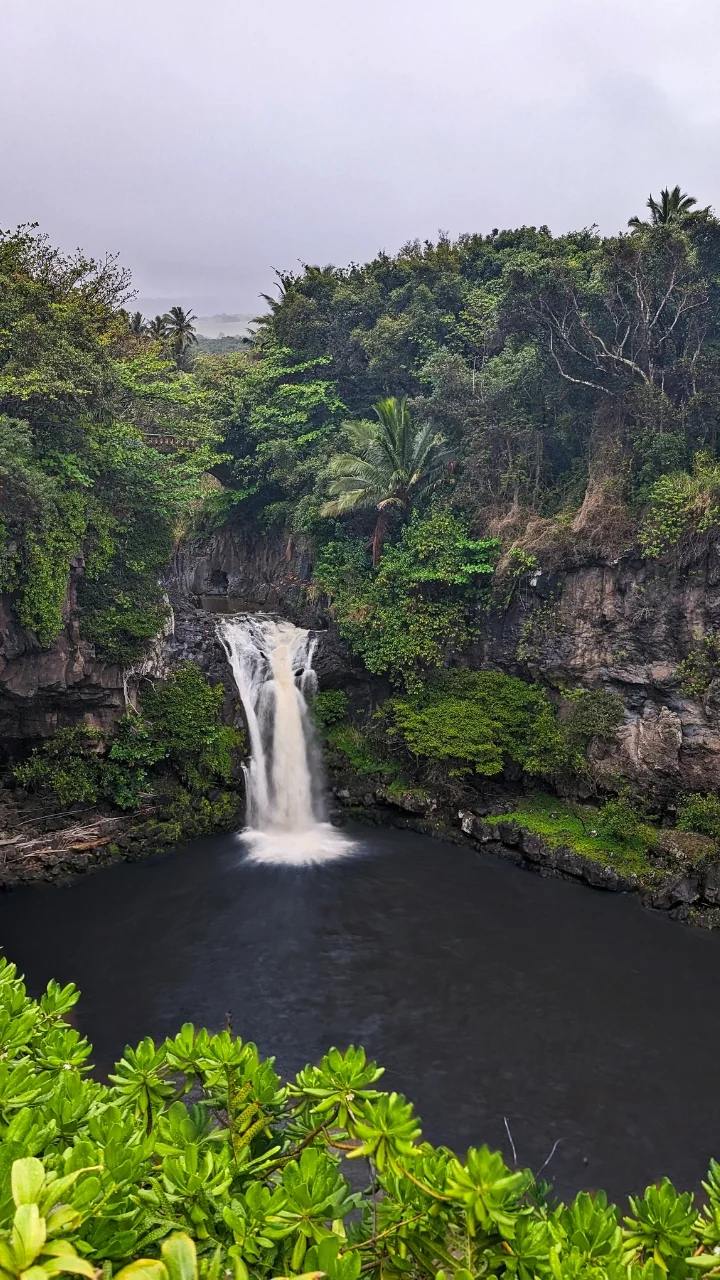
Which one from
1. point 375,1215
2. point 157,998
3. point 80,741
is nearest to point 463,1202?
point 375,1215

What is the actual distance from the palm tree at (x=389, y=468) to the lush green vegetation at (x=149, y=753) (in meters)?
6.34

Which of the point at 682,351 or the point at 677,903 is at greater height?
the point at 682,351

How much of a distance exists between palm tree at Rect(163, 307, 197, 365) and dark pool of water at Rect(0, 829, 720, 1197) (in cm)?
2921

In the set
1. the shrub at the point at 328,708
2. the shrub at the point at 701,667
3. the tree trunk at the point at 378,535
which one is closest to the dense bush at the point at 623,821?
the shrub at the point at 701,667

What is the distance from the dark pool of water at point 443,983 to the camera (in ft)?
29.0

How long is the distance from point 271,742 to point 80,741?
15.5 ft

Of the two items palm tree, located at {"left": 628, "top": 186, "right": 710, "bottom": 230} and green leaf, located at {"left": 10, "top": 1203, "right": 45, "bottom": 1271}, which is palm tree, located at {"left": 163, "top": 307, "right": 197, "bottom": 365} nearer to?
palm tree, located at {"left": 628, "top": 186, "right": 710, "bottom": 230}

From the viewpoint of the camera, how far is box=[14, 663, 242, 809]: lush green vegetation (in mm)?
16234

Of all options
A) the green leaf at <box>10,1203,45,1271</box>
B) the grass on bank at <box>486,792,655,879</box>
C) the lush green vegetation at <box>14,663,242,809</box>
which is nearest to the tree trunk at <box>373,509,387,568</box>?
the lush green vegetation at <box>14,663,242,809</box>

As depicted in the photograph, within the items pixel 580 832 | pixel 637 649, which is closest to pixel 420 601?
pixel 637 649

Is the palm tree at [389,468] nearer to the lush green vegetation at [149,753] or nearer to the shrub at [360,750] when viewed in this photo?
the shrub at [360,750]

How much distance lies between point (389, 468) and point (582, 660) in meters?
7.55

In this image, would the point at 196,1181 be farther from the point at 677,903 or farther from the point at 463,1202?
the point at 677,903

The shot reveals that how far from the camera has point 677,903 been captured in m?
13.6
